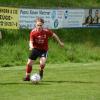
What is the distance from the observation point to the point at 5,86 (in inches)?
622

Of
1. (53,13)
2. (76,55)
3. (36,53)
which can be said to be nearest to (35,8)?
(53,13)

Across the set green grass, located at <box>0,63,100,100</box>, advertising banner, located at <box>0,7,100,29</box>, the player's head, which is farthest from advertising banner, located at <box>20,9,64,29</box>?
the player's head

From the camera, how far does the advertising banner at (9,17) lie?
26.3 m

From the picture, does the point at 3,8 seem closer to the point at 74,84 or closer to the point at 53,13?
the point at 53,13

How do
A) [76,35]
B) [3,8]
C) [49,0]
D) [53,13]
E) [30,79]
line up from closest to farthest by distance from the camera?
[30,79] → [3,8] → [53,13] → [76,35] → [49,0]

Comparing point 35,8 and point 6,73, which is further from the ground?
point 35,8

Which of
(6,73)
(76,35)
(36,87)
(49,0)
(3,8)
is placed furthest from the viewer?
(49,0)

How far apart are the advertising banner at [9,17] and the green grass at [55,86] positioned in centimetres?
590

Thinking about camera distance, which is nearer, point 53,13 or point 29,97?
point 29,97

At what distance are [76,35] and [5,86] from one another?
1528 centimetres

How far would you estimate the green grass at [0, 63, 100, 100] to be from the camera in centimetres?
1377

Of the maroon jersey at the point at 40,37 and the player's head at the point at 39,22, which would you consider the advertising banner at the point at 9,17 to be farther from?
the player's head at the point at 39,22

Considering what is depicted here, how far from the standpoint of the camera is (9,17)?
26.5 meters

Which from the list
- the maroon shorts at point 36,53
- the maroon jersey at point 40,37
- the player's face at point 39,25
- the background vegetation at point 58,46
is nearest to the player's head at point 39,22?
the player's face at point 39,25
